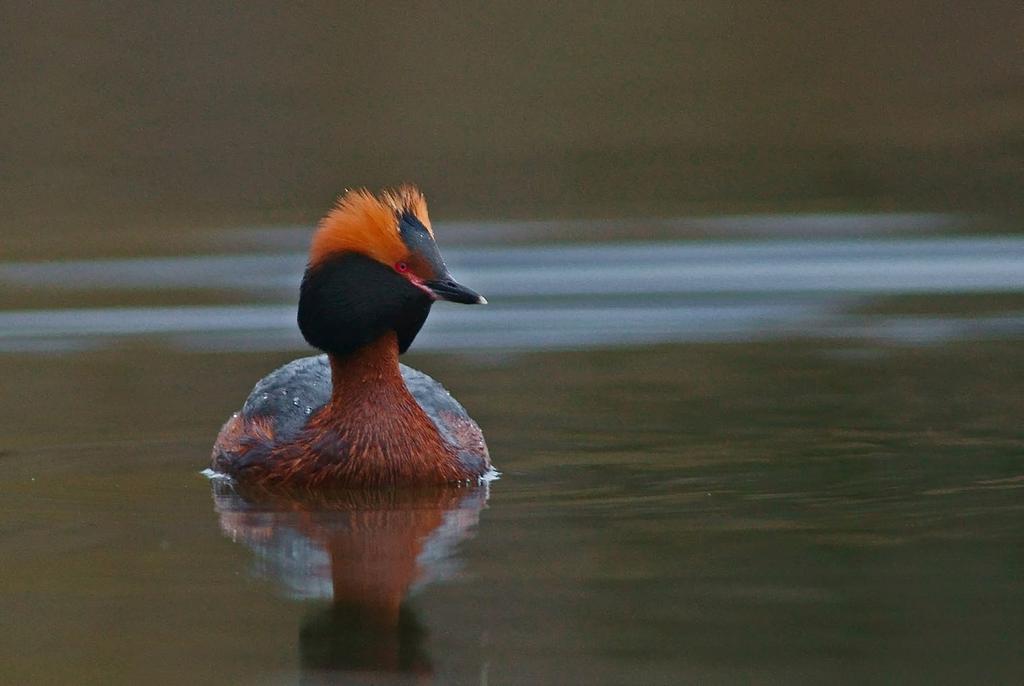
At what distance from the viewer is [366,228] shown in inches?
418

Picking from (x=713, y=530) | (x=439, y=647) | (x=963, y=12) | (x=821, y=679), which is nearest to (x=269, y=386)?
(x=713, y=530)

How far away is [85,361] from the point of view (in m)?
14.1

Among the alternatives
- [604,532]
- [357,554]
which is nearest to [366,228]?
[357,554]

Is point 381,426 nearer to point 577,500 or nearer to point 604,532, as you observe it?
point 577,500

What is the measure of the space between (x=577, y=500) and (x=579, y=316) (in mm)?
5661

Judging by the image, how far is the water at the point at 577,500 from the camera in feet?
24.8

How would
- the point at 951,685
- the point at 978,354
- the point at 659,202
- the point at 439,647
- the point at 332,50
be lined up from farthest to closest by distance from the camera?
1. the point at 332,50
2. the point at 659,202
3. the point at 978,354
4. the point at 439,647
5. the point at 951,685

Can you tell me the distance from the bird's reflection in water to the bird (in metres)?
0.13

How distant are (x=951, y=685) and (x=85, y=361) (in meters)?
8.18

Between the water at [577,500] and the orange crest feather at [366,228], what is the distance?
3.69 feet

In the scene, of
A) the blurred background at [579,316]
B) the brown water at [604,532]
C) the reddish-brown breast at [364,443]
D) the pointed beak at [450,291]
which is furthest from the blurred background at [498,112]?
the pointed beak at [450,291]

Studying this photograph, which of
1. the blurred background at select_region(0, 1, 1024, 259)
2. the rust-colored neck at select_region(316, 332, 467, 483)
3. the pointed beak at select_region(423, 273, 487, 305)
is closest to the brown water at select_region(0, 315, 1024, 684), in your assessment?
the rust-colored neck at select_region(316, 332, 467, 483)

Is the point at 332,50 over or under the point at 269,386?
over

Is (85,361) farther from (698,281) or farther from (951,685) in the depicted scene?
(951,685)
